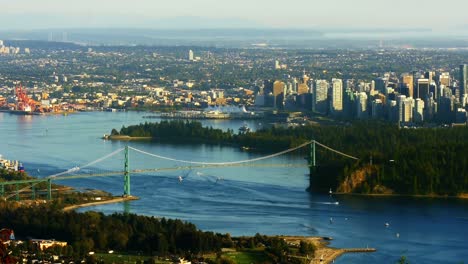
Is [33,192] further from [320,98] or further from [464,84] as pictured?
[464,84]

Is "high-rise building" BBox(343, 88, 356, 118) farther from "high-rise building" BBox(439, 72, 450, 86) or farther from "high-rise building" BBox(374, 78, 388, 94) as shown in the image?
"high-rise building" BBox(439, 72, 450, 86)

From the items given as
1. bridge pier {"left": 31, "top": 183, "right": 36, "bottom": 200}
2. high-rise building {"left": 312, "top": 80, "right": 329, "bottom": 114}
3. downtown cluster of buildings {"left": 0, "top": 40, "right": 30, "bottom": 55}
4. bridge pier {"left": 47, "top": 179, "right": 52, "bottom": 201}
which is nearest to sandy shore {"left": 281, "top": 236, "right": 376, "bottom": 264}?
bridge pier {"left": 47, "top": 179, "right": 52, "bottom": 201}

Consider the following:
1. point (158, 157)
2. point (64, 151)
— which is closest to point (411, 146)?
point (158, 157)

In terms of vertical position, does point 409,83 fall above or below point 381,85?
above

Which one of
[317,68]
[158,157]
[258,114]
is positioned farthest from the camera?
[317,68]

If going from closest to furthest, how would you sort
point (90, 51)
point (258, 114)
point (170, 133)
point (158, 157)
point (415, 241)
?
point (415, 241), point (158, 157), point (170, 133), point (258, 114), point (90, 51)

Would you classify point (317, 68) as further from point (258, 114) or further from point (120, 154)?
point (120, 154)

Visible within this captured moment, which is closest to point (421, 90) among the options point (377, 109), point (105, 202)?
point (377, 109)
